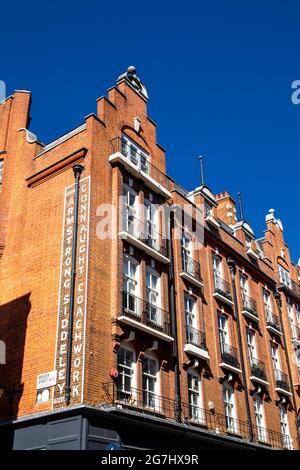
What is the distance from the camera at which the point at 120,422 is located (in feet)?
59.0

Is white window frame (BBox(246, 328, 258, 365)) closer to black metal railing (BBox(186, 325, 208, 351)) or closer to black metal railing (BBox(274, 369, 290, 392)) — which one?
black metal railing (BBox(274, 369, 290, 392))

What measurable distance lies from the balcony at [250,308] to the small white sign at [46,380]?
14.7m

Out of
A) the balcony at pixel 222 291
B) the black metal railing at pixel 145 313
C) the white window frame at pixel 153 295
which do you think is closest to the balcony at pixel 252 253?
the balcony at pixel 222 291

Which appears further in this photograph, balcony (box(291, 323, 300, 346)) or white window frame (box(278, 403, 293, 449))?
balcony (box(291, 323, 300, 346))

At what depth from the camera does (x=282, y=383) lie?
3169cm

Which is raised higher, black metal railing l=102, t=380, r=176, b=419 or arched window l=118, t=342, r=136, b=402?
arched window l=118, t=342, r=136, b=402

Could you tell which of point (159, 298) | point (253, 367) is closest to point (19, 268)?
point (159, 298)

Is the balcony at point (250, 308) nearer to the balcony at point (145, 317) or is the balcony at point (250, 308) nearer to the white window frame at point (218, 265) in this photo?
the white window frame at point (218, 265)

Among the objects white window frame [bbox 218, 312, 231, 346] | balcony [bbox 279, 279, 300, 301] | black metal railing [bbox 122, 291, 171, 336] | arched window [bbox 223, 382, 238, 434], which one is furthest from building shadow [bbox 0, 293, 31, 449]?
balcony [bbox 279, 279, 300, 301]

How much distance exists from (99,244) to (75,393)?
5878mm

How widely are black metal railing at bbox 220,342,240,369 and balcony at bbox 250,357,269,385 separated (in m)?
1.46

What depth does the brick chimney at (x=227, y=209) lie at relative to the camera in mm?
37688

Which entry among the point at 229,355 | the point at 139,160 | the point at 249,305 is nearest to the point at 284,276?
the point at 249,305

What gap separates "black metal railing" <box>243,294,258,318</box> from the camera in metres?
31.1
